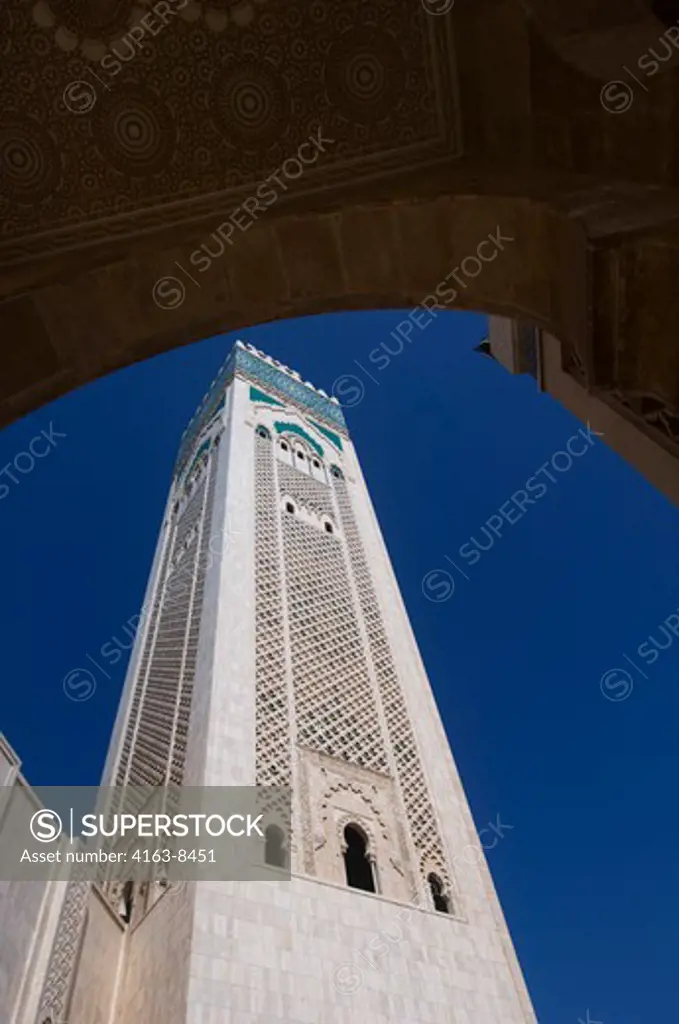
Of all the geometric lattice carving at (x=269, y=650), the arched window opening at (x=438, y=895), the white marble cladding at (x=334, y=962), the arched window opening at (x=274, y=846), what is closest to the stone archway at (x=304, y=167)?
the white marble cladding at (x=334, y=962)

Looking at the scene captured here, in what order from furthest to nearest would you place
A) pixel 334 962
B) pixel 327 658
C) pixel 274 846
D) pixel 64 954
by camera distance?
pixel 327 658 → pixel 274 846 → pixel 334 962 → pixel 64 954

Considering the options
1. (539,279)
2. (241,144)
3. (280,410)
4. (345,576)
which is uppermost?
(280,410)

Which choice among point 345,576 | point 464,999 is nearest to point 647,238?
point 464,999

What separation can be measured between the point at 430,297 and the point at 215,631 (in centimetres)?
401

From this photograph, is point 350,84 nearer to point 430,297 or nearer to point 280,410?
point 430,297

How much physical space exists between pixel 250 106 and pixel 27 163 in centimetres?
41

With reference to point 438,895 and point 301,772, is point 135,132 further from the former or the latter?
point 438,895

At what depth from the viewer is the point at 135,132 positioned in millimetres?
1430

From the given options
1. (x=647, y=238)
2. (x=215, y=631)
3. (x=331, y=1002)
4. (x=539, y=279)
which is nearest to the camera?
(x=647, y=238)

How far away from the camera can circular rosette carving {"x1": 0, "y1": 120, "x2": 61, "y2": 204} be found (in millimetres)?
1359

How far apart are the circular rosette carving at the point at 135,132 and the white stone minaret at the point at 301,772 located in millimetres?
2469

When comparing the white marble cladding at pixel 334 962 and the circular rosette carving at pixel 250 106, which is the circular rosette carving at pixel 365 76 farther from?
the white marble cladding at pixel 334 962

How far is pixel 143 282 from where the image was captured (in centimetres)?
140

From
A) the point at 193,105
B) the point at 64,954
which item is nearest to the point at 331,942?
the point at 64,954
